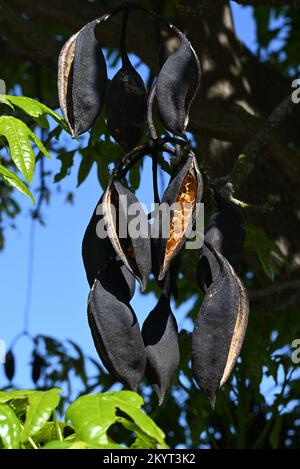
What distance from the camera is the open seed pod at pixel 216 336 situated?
37.6 inches

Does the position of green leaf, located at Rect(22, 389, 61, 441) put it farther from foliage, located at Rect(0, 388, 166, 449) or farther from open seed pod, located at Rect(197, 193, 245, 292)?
open seed pod, located at Rect(197, 193, 245, 292)

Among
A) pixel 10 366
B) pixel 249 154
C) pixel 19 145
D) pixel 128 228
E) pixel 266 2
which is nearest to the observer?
pixel 128 228

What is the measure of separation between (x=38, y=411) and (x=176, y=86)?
0.39 metres

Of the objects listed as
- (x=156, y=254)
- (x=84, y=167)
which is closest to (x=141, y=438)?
(x=156, y=254)

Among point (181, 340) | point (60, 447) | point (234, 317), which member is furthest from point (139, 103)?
point (181, 340)

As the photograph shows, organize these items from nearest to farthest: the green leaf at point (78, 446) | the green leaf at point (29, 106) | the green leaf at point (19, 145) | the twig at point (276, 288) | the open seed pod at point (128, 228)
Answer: the green leaf at point (78, 446)
the open seed pod at point (128, 228)
the green leaf at point (19, 145)
the green leaf at point (29, 106)
the twig at point (276, 288)

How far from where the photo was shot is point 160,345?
0.97 m

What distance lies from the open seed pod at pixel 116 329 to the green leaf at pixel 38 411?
70mm

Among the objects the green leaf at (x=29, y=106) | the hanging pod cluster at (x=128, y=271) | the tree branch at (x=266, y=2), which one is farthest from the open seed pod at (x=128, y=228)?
the tree branch at (x=266, y=2)

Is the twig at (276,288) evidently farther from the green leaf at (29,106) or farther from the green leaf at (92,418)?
the green leaf at (92,418)

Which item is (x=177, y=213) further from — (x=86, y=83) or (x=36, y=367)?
(x=36, y=367)

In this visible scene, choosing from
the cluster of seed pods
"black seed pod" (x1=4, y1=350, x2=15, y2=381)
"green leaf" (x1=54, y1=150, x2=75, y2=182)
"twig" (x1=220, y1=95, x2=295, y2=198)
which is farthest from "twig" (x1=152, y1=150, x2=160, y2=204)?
"black seed pod" (x1=4, y1=350, x2=15, y2=381)

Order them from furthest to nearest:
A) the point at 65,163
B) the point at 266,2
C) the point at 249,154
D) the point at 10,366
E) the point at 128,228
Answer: the point at 10,366, the point at 65,163, the point at 266,2, the point at 249,154, the point at 128,228

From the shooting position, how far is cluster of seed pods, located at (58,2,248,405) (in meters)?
0.95
